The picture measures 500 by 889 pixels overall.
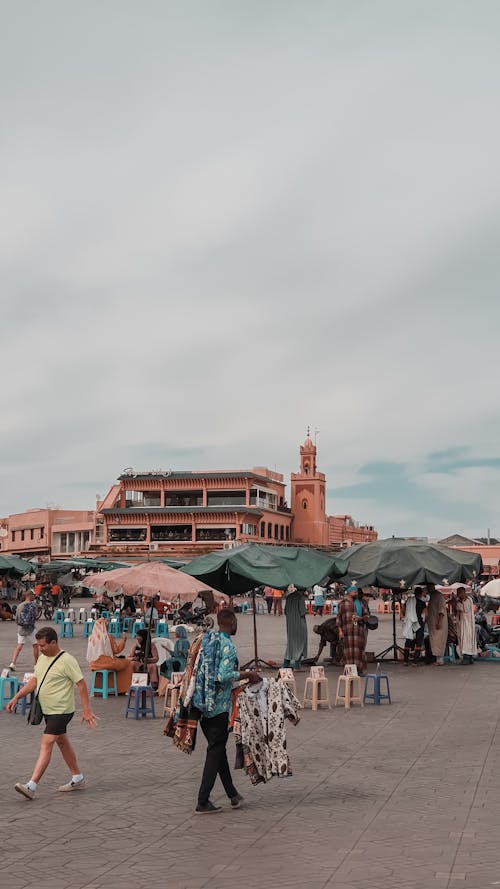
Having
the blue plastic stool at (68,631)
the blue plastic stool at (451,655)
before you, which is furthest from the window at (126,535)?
the blue plastic stool at (451,655)

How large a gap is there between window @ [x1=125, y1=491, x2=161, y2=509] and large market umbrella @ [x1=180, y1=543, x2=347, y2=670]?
7817 centimetres

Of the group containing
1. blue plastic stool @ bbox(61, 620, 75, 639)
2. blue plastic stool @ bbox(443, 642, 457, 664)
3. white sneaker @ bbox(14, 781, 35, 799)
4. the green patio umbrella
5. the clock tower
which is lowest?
white sneaker @ bbox(14, 781, 35, 799)

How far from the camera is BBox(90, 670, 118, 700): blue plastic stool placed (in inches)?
592

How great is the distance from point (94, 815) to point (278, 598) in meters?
40.6

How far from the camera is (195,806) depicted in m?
7.61

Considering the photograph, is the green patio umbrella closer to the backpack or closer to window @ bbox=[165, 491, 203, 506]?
the backpack

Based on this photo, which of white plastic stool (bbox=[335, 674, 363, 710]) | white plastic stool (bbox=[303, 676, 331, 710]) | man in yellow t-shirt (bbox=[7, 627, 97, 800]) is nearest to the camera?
man in yellow t-shirt (bbox=[7, 627, 97, 800])

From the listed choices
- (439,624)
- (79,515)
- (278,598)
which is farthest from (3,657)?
(79,515)

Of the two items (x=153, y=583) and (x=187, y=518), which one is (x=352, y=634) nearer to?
(x=153, y=583)

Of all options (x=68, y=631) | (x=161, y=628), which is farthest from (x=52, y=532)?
(x=161, y=628)

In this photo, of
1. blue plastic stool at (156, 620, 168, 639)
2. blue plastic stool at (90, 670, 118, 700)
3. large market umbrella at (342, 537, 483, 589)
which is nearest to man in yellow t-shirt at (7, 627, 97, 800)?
blue plastic stool at (90, 670, 118, 700)

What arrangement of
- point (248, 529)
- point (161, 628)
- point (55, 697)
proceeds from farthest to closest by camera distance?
point (248, 529) → point (161, 628) → point (55, 697)

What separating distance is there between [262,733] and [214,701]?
0.64 m

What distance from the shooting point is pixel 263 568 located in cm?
1656
